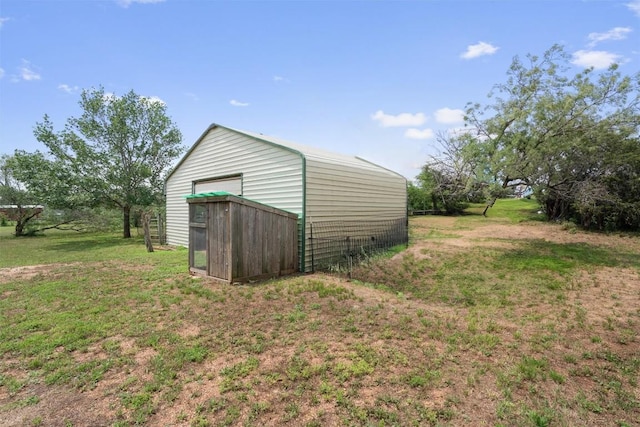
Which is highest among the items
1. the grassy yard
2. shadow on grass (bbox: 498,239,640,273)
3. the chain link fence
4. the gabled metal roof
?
the gabled metal roof

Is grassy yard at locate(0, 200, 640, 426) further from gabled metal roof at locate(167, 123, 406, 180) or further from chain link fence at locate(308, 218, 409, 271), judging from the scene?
gabled metal roof at locate(167, 123, 406, 180)

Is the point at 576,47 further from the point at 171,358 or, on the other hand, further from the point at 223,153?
the point at 171,358

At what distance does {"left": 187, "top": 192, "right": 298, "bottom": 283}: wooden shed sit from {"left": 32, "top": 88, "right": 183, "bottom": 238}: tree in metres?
12.6

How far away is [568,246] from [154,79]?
16.0 meters

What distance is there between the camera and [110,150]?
1667 cm

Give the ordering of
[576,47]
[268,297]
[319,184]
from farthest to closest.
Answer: [576,47] → [319,184] → [268,297]

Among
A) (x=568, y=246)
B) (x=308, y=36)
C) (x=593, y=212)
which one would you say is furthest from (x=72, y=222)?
(x=593, y=212)

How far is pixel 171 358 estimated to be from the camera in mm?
3188

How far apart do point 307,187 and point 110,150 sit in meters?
15.1

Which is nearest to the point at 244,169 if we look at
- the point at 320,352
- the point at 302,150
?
the point at 302,150

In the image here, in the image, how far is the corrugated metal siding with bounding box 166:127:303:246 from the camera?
788cm

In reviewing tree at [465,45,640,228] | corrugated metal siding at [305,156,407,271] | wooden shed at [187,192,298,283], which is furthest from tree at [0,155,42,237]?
tree at [465,45,640,228]

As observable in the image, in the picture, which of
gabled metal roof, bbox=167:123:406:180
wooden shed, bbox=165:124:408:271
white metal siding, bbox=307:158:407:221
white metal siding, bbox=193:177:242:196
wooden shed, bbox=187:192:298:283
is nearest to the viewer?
wooden shed, bbox=187:192:298:283

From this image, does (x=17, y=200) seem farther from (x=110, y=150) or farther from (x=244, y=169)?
(x=244, y=169)
